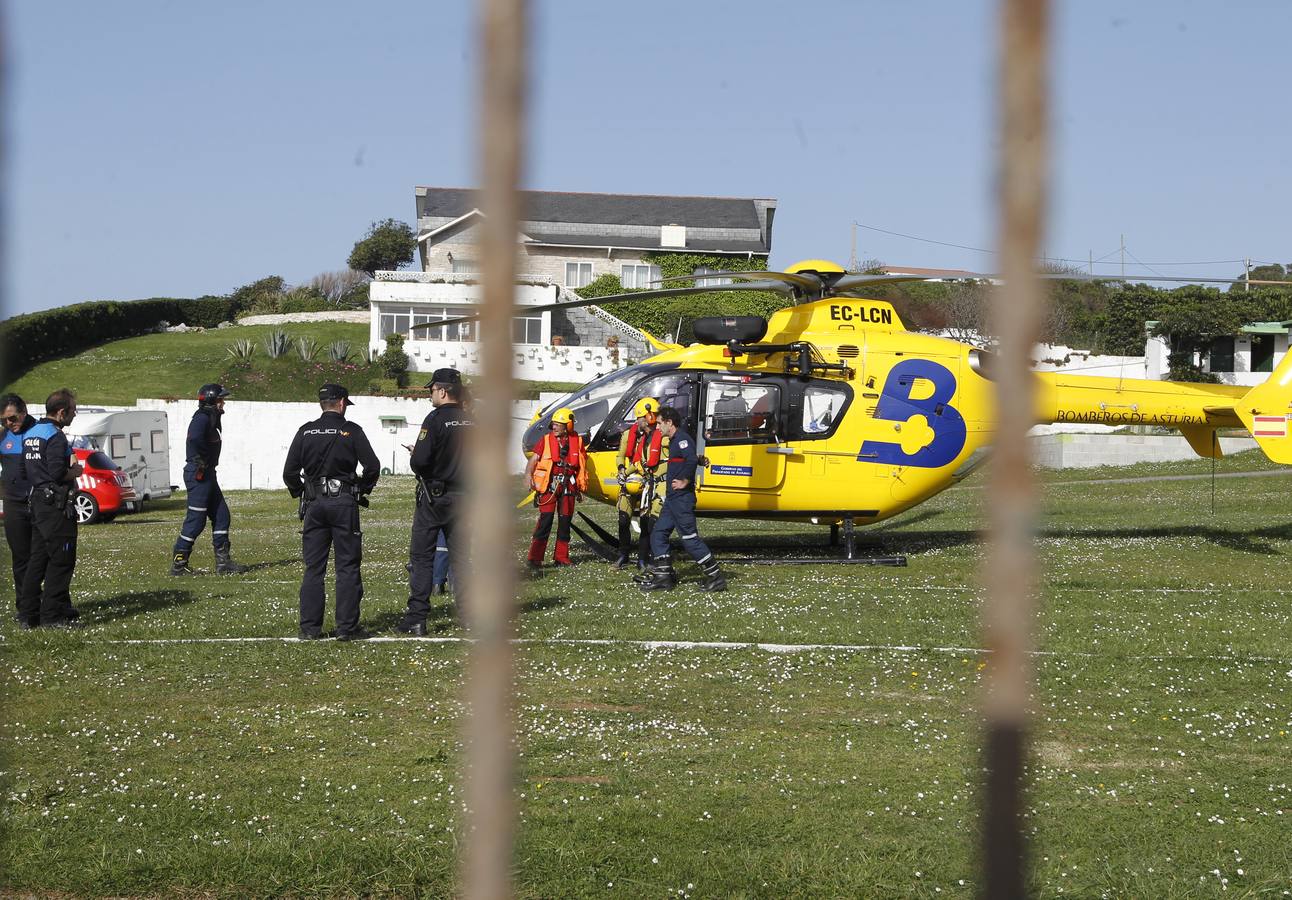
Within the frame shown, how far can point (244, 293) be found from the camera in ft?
254

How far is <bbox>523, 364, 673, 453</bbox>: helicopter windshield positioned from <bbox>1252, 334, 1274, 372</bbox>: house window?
3927 cm

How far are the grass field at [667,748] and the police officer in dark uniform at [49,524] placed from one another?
0.44 m

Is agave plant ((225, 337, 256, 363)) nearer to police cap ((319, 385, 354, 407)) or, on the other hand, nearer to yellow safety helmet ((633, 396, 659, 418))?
yellow safety helmet ((633, 396, 659, 418))

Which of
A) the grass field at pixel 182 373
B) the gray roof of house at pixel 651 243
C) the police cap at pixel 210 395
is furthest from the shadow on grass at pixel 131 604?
the gray roof of house at pixel 651 243

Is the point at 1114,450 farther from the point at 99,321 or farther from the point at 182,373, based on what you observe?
the point at 99,321

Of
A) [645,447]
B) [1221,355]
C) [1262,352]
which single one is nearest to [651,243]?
[1221,355]

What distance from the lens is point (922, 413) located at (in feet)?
45.8

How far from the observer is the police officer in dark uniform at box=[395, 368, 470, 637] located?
9.78 m

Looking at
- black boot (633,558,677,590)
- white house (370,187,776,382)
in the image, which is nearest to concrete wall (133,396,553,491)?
white house (370,187,776,382)

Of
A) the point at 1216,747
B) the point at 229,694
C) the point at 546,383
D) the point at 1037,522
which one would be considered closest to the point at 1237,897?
the point at 1216,747

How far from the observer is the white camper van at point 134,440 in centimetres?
2394

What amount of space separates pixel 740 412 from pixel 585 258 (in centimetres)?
5029

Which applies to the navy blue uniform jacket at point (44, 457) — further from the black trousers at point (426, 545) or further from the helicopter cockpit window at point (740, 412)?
the helicopter cockpit window at point (740, 412)

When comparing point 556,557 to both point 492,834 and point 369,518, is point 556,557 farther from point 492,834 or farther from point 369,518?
point 492,834
